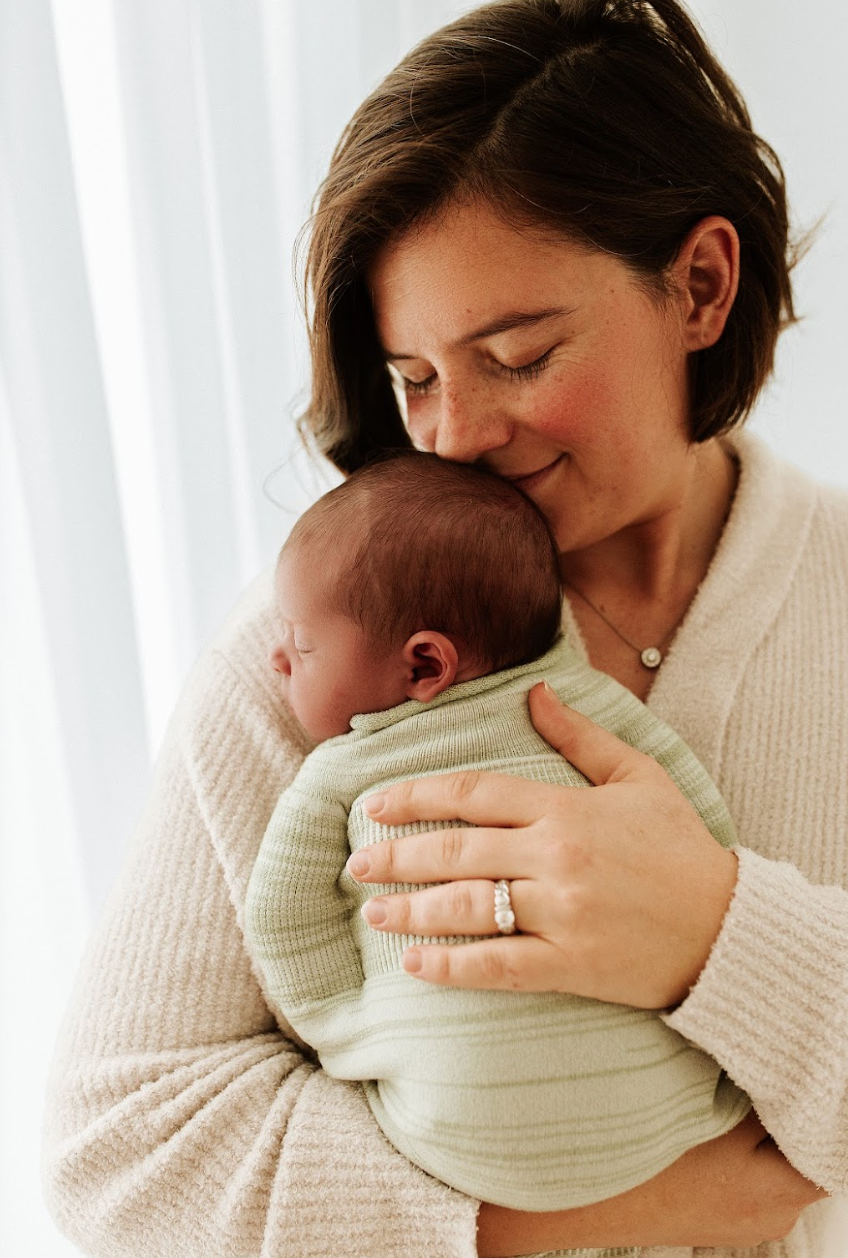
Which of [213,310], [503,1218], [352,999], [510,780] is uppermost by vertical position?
[213,310]

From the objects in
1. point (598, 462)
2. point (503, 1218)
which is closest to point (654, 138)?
point (598, 462)

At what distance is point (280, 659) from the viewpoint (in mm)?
1280

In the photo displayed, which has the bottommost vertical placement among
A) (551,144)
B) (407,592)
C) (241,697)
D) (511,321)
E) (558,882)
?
(558,882)

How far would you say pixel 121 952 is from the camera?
1184 mm

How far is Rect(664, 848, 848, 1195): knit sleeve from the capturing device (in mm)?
1066

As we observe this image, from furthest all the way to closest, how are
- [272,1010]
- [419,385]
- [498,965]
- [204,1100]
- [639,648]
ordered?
1. [639,648]
2. [419,385]
3. [272,1010]
4. [204,1100]
5. [498,965]

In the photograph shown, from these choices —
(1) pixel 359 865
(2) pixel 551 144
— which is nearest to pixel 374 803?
(1) pixel 359 865

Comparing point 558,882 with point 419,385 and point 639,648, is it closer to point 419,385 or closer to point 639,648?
point 639,648

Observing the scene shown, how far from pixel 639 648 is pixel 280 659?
0.51 meters

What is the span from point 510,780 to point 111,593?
0.88m

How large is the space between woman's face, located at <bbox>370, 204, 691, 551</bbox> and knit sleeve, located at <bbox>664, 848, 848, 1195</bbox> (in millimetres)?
537

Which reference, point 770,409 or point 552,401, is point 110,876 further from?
point 770,409

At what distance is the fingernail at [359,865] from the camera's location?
108 centimetres

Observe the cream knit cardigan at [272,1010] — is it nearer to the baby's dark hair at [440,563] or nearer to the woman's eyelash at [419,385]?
the baby's dark hair at [440,563]
